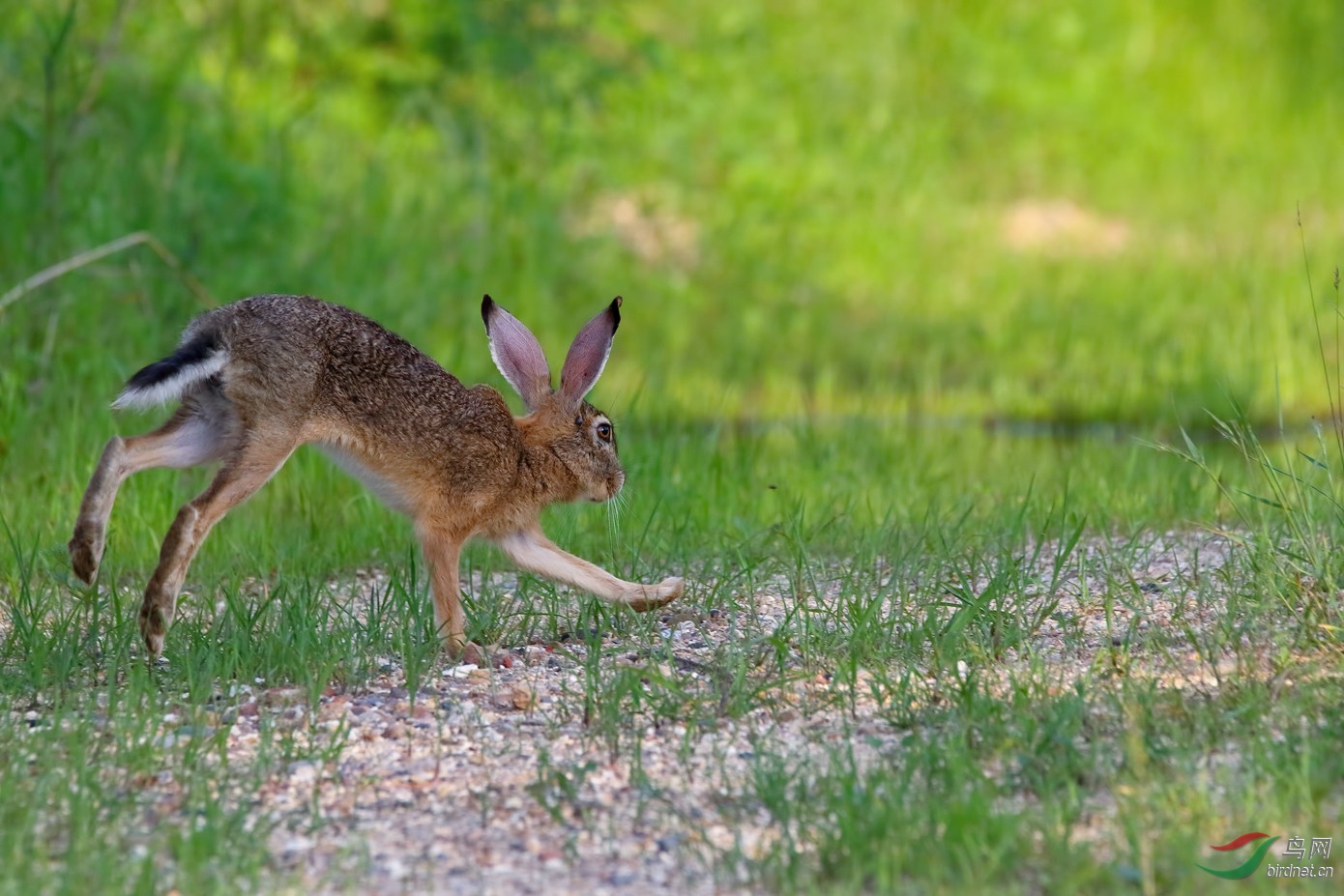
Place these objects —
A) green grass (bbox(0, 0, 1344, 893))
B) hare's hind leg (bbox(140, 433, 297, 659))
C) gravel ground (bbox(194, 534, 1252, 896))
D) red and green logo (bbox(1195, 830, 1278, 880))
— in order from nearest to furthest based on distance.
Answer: red and green logo (bbox(1195, 830, 1278, 880)) → gravel ground (bbox(194, 534, 1252, 896)) → green grass (bbox(0, 0, 1344, 893)) → hare's hind leg (bbox(140, 433, 297, 659))

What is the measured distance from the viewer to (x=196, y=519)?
5.06m

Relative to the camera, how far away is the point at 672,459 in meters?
7.40

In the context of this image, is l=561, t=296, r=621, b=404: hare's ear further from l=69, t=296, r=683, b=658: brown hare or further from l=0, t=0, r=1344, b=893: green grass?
l=0, t=0, r=1344, b=893: green grass

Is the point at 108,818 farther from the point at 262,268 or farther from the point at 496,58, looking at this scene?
the point at 496,58

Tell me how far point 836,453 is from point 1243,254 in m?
5.68

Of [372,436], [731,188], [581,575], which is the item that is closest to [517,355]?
[372,436]

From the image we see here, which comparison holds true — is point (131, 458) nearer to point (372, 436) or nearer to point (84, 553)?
point (84, 553)

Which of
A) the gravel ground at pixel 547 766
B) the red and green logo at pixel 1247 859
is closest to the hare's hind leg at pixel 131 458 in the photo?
the gravel ground at pixel 547 766

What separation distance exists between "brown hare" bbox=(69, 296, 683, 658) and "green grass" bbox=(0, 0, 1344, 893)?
18 cm

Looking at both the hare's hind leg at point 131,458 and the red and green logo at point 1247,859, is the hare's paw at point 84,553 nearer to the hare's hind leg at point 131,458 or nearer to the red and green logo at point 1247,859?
the hare's hind leg at point 131,458

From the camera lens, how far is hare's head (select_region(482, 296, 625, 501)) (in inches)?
232

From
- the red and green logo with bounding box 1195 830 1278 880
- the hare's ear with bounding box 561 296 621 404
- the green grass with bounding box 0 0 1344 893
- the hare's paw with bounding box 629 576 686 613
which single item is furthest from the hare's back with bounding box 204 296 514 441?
the red and green logo with bounding box 1195 830 1278 880

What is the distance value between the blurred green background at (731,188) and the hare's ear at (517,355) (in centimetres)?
234

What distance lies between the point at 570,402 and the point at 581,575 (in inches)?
30.9
